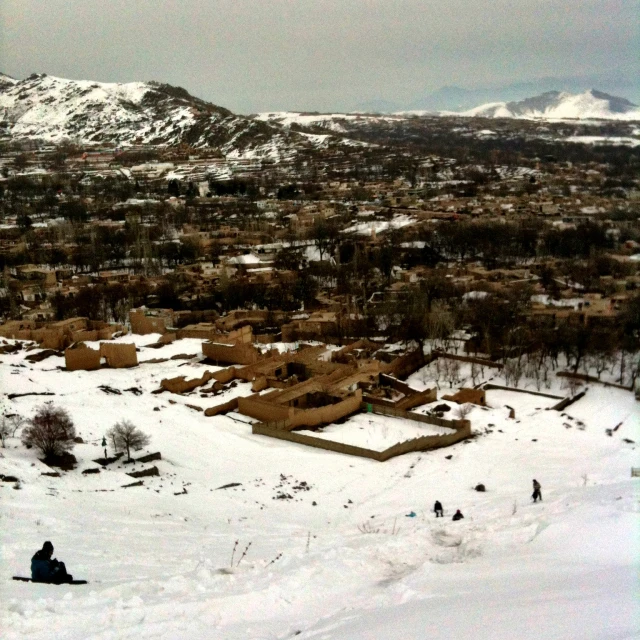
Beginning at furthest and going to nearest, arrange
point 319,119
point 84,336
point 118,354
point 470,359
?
point 319,119, point 470,359, point 84,336, point 118,354

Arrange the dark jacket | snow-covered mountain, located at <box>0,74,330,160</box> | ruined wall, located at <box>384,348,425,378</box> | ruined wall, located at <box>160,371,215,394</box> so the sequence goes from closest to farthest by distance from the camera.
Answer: the dark jacket, ruined wall, located at <box>160,371,215,394</box>, ruined wall, located at <box>384,348,425,378</box>, snow-covered mountain, located at <box>0,74,330,160</box>

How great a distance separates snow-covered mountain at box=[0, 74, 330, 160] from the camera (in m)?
114

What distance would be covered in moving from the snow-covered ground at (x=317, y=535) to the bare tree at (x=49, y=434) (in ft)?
1.01

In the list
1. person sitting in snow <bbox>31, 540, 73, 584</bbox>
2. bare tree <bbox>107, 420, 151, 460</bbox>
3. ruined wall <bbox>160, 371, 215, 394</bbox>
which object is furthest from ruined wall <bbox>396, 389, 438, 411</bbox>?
person sitting in snow <bbox>31, 540, 73, 584</bbox>

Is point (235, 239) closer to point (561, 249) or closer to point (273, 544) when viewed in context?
A: point (561, 249)

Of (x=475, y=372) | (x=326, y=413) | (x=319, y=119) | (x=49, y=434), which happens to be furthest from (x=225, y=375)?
(x=319, y=119)

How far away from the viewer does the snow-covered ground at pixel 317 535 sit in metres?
5.37

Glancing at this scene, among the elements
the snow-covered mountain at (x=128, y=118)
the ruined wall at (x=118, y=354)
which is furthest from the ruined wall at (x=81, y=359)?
the snow-covered mountain at (x=128, y=118)

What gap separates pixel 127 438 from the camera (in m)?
13.2

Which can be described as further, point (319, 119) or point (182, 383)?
point (319, 119)

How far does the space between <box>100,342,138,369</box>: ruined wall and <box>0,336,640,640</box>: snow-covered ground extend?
3825mm

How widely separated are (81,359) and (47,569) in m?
15.4

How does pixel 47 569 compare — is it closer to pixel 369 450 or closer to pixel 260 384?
pixel 369 450

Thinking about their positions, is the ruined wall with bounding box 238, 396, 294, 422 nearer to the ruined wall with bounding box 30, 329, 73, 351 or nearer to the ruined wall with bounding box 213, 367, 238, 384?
the ruined wall with bounding box 213, 367, 238, 384
